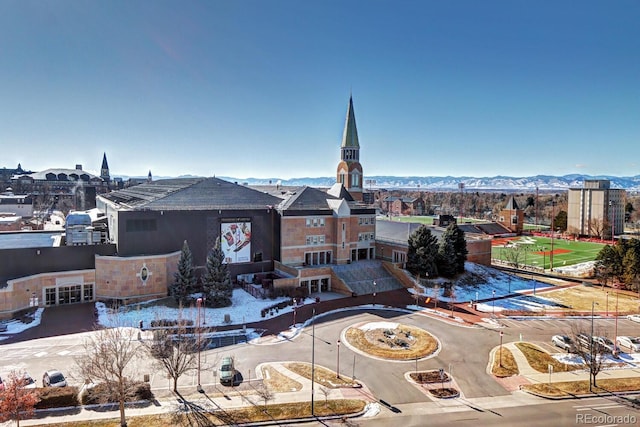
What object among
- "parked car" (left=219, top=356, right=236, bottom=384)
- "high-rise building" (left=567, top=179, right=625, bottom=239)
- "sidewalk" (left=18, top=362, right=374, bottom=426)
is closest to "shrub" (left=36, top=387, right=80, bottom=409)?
"sidewalk" (left=18, top=362, right=374, bottom=426)

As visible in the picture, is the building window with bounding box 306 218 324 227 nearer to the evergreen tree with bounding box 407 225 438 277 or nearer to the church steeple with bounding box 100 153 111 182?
the evergreen tree with bounding box 407 225 438 277

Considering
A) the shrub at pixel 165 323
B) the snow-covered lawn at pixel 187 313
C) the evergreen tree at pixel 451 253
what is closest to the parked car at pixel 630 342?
the evergreen tree at pixel 451 253

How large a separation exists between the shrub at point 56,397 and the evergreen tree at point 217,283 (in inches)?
719

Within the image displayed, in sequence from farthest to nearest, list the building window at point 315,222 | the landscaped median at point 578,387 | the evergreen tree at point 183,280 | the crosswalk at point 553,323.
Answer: the building window at point 315,222 → the evergreen tree at point 183,280 → the crosswalk at point 553,323 → the landscaped median at point 578,387

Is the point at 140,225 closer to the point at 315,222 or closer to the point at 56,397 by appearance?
the point at 315,222

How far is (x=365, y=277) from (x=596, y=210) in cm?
9091

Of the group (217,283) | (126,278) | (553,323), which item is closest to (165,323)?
(217,283)

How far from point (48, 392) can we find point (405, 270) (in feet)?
134

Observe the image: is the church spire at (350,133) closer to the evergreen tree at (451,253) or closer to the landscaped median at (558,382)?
the evergreen tree at (451,253)

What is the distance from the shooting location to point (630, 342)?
3547cm

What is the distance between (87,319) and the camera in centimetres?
3806

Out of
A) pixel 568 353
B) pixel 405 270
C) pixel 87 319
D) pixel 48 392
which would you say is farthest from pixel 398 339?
pixel 87 319

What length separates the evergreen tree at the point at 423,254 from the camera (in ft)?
177

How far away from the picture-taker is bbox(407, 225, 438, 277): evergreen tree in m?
54.0
